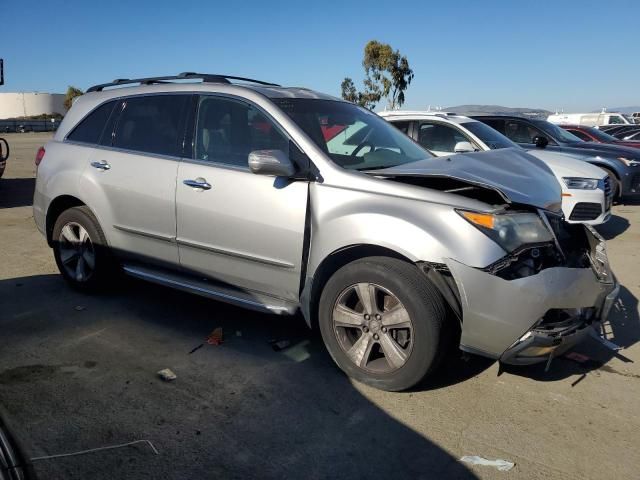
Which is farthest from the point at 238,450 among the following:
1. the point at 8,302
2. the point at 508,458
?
the point at 8,302

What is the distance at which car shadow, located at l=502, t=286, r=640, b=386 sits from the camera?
11.8ft

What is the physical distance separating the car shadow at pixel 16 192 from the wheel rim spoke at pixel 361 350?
849cm

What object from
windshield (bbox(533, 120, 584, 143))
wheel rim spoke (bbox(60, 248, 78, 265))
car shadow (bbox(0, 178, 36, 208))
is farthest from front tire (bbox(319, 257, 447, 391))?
car shadow (bbox(0, 178, 36, 208))

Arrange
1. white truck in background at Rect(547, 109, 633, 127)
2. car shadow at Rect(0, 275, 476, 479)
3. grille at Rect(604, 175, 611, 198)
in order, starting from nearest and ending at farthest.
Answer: car shadow at Rect(0, 275, 476, 479), grille at Rect(604, 175, 611, 198), white truck in background at Rect(547, 109, 633, 127)

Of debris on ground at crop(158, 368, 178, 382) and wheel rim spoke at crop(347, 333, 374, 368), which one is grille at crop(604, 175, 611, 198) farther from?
debris on ground at crop(158, 368, 178, 382)

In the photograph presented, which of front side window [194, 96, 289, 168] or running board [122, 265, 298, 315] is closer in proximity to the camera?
running board [122, 265, 298, 315]

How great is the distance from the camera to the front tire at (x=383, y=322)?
302 cm

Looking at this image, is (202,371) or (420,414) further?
(202,371)

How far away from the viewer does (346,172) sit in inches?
134

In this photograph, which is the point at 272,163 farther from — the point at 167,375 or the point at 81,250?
the point at 81,250

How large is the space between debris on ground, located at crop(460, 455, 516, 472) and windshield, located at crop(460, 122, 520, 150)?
535 centimetres

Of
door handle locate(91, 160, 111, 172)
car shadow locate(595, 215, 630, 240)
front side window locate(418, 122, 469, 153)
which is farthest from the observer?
car shadow locate(595, 215, 630, 240)

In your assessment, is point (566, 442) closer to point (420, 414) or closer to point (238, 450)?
point (420, 414)

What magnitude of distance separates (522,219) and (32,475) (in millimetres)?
2618
